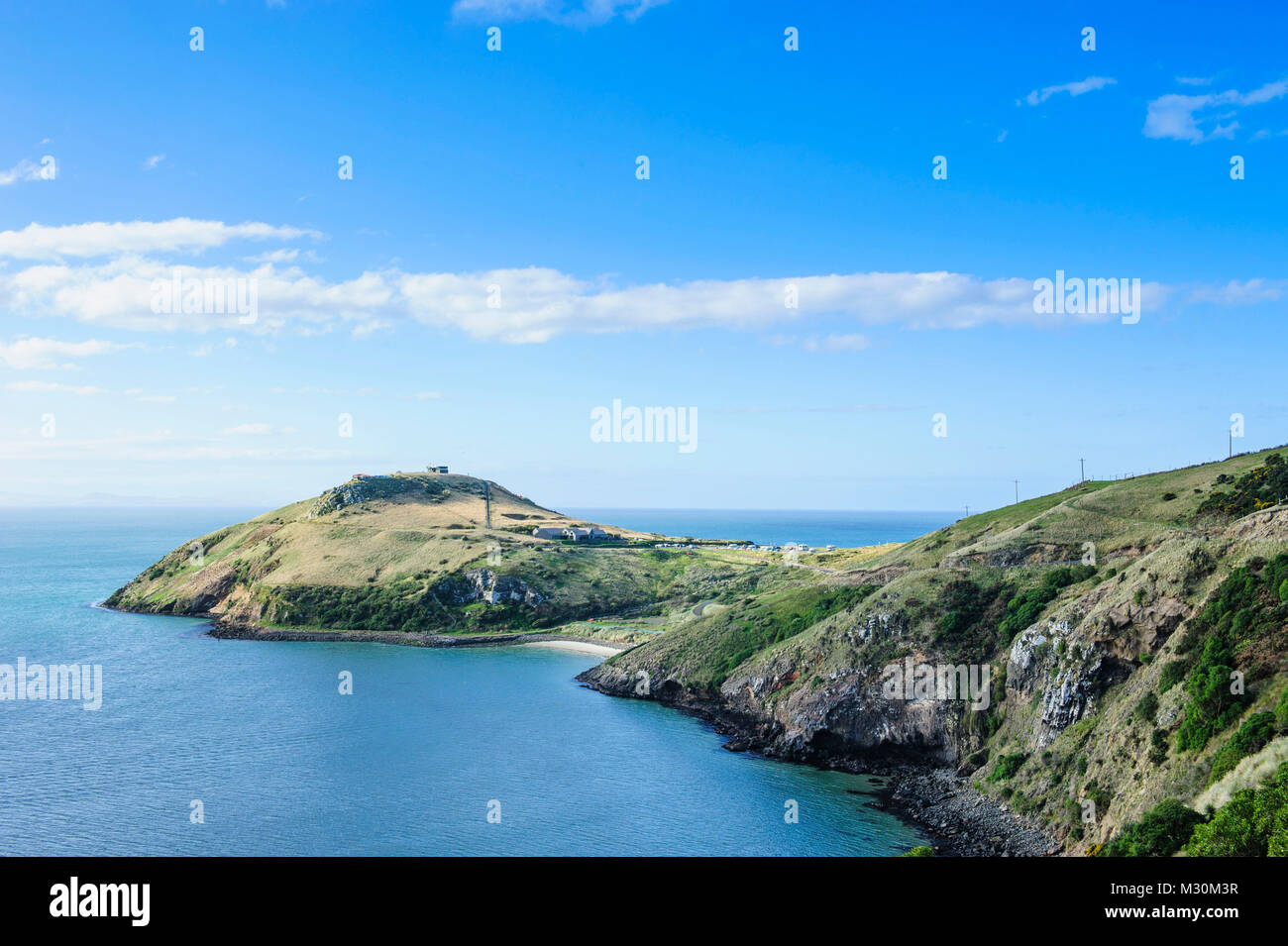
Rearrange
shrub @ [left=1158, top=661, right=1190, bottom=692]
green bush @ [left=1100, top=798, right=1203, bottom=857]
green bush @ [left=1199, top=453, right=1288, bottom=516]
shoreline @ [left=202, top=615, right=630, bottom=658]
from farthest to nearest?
1. shoreline @ [left=202, top=615, right=630, bottom=658]
2. green bush @ [left=1199, top=453, right=1288, bottom=516]
3. shrub @ [left=1158, top=661, right=1190, bottom=692]
4. green bush @ [left=1100, top=798, right=1203, bottom=857]

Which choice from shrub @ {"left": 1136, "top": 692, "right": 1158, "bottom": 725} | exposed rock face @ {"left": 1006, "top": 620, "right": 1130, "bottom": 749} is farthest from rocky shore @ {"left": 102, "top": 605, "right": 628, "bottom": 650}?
shrub @ {"left": 1136, "top": 692, "right": 1158, "bottom": 725}

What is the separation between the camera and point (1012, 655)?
227 feet

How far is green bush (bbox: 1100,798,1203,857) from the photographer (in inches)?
1559

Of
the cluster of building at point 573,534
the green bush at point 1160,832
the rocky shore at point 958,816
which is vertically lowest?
the rocky shore at point 958,816

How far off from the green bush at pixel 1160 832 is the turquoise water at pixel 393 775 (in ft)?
55.8

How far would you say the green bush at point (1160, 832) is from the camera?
130 ft

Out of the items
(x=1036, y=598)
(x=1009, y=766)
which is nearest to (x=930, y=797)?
(x=1009, y=766)

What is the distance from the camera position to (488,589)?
Result: 150m

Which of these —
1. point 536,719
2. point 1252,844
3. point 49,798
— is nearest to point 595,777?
point 536,719

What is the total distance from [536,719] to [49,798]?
43.2m

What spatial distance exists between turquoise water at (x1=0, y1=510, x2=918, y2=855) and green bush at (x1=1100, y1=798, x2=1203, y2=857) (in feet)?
55.8

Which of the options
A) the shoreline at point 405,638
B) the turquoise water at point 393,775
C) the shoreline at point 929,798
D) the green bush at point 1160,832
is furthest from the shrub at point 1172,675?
the shoreline at point 405,638

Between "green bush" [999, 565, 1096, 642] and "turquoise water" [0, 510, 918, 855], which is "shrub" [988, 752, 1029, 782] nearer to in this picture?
"turquoise water" [0, 510, 918, 855]

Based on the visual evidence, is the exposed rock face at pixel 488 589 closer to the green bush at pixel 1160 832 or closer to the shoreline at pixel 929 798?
the shoreline at pixel 929 798
